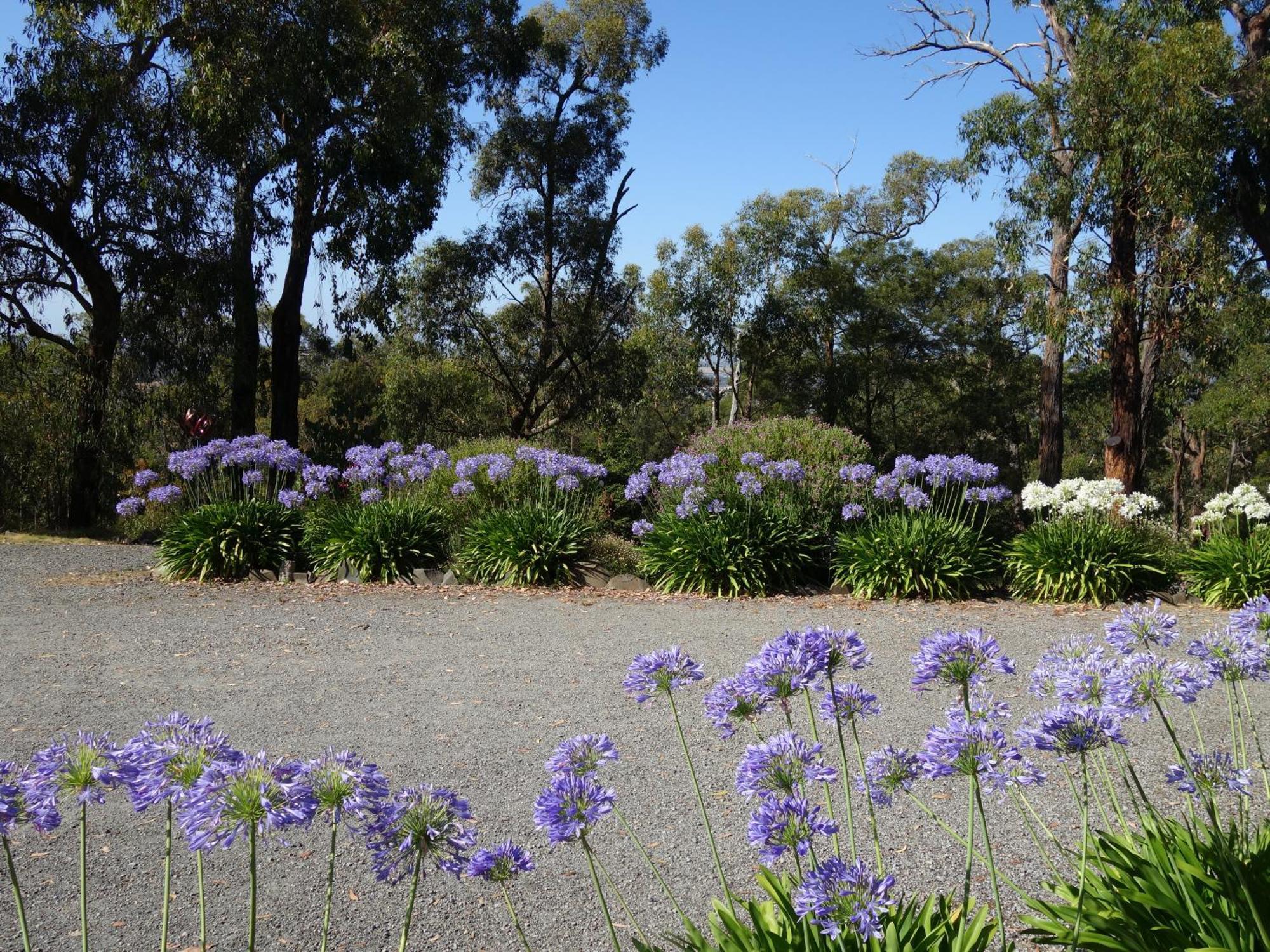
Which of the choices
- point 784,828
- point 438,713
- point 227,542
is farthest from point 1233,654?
point 227,542

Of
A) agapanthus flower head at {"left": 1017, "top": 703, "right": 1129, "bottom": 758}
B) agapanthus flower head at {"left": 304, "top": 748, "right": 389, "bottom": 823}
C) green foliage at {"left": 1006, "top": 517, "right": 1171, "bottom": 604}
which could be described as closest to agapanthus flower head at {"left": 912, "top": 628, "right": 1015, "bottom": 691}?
agapanthus flower head at {"left": 1017, "top": 703, "right": 1129, "bottom": 758}

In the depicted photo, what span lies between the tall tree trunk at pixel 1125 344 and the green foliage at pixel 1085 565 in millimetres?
5447

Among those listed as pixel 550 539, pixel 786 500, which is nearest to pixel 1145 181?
pixel 786 500

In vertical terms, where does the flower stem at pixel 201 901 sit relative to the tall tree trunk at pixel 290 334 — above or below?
below

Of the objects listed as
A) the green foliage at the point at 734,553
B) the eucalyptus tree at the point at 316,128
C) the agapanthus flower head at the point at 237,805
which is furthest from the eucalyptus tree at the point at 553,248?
the agapanthus flower head at the point at 237,805

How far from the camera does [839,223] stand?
96.7 feet

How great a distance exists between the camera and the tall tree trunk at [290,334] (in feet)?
57.6

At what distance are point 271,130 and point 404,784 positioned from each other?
13.8 meters

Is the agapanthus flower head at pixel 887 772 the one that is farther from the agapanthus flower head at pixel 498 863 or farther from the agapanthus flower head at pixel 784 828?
the agapanthus flower head at pixel 498 863

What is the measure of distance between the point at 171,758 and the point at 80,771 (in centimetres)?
19

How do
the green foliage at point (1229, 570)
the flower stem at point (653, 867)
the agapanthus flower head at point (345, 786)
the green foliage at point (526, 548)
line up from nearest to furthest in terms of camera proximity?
the agapanthus flower head at point (345, 786)
the flower stem at point (653, 867)
the green foliage at point (1229, 570)
the green foliage at point (526, 548)

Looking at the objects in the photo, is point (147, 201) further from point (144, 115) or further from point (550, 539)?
point (550, 539)

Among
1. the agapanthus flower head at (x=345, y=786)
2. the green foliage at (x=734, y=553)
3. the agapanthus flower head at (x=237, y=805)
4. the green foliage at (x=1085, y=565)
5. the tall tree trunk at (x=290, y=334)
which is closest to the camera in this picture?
the agapanthus flower head at (x=237, y=805)

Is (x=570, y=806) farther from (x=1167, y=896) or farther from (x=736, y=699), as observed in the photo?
(x=1167, y=896)
